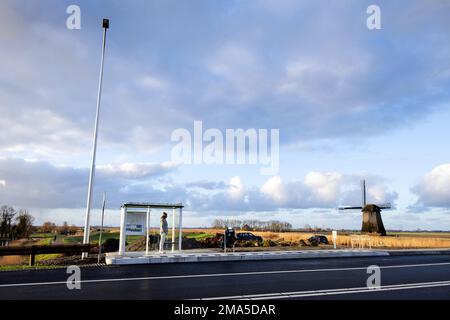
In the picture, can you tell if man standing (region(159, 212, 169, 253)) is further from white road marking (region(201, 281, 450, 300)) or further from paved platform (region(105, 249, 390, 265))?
white road marking (region(201, 281, 450, 300))

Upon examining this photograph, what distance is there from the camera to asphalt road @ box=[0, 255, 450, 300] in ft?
28.8

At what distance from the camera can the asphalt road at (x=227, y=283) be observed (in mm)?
8789

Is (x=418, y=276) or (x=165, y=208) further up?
(x=165, y=208)

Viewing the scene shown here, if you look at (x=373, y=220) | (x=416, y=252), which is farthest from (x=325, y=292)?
(x=373, y=220)

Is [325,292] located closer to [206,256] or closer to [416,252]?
[206,256]

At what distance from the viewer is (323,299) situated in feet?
27.3

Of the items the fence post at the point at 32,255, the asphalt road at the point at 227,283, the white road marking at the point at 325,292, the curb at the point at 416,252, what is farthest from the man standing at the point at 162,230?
the curb at the point at 416,252

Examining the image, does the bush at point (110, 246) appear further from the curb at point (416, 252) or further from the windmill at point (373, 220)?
the windmill at point (373, 220)

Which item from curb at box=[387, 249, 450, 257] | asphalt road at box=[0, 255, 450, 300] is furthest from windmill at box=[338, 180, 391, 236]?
asphalt road at box=[0, 255, 450, 300]

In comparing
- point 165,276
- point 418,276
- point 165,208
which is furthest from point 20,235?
point 418,276
